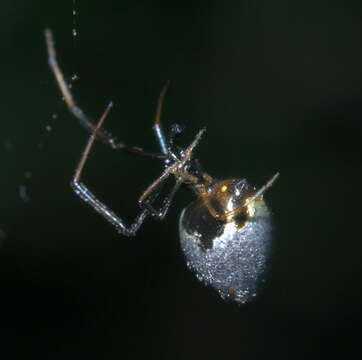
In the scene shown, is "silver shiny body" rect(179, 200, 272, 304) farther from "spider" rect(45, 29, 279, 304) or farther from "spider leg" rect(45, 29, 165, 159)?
"spider leg" rect(45, 29, 165, 159)

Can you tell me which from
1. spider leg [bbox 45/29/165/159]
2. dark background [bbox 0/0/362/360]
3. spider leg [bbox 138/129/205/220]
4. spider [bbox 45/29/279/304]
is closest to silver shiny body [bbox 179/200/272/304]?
spider [bbox 45/29/279/304]

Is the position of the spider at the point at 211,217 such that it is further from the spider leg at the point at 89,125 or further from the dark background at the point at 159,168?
the dark background at the point at 159,168

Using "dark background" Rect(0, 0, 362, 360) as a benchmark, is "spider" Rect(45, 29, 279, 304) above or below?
below

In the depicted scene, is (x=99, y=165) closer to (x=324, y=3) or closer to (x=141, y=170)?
(x=141, y=170)

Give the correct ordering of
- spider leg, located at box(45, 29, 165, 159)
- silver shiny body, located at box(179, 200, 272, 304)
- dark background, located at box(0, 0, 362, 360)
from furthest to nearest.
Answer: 1. dark background, located at box(0, 0, 362, 360)
2. silver shiny body, located at box(179, 200, 272, 304)
3. spider leg, located at box(45, 29, 165, 159)

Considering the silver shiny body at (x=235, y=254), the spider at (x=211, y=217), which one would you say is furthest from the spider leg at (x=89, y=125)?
the silver shiny body at (x=235, y=254)

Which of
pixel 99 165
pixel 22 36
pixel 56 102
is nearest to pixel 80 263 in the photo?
pixel 99 165

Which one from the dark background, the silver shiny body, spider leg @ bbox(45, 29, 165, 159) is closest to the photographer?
spider leg @ bbox(45, 29, 165, 159)

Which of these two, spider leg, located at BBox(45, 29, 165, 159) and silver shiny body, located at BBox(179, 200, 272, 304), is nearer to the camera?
spider leg, located at BBox(45, 29, 165, 159)
